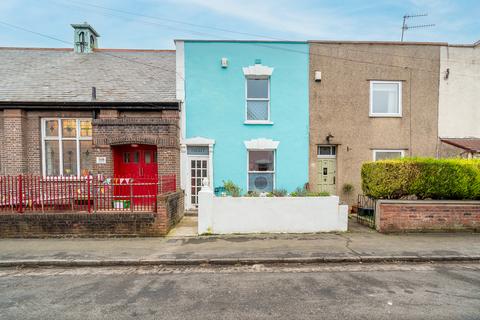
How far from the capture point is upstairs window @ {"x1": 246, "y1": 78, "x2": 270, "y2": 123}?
10.4 m

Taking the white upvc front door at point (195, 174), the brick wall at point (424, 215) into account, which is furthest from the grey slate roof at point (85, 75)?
the brick wall at point (424, 215)

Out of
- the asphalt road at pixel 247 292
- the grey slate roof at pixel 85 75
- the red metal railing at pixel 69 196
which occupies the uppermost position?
the grey slate roof at pixel 85 75

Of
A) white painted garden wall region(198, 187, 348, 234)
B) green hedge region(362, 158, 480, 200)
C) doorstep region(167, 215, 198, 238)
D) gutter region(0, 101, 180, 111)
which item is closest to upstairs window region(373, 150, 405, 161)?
green hedge region(362, 158, 480, 200)

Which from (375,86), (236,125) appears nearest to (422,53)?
(375,86)

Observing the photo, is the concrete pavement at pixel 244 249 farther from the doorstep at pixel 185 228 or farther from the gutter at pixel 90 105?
the gutter at pixel 90 105

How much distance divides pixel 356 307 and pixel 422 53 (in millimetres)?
11037

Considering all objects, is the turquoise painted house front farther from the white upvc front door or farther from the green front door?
the green front door

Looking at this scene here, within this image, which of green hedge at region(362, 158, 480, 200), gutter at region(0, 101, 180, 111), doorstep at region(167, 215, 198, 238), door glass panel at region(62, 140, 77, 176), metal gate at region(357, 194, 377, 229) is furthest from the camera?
door glass panel at region(62, 140, 77, 176)

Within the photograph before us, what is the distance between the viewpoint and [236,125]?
33.5 ft

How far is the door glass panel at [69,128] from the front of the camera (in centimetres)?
1023

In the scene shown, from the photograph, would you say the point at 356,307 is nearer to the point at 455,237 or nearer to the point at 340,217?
the point at 340,217

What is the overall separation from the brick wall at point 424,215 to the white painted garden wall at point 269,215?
1.27m

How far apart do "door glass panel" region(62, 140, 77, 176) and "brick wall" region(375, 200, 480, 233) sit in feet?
36.8

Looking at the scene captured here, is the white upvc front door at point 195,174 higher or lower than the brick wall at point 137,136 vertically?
lower
